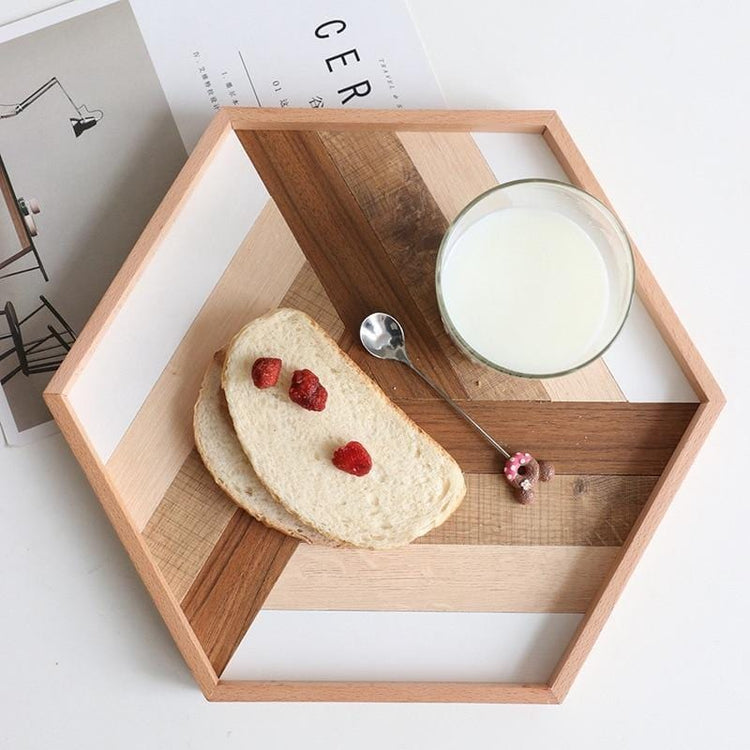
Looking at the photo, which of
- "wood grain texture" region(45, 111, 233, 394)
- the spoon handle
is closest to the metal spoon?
the spoon handle

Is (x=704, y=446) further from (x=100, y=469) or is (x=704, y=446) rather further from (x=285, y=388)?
(x=100, y=469)

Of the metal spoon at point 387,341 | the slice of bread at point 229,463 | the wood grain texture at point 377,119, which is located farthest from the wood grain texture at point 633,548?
the wood grain texture at point 377,119

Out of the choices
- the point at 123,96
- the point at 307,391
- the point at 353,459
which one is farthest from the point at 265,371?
the point at 123,96

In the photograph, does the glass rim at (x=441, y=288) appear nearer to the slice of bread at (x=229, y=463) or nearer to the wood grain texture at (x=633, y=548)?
the wood grain texture at (x=633, y=548)

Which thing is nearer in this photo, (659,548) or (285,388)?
(285,388)

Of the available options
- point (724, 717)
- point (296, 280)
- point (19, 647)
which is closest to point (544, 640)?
point (724, 717)

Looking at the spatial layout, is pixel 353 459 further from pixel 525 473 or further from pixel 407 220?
pixel 407 220

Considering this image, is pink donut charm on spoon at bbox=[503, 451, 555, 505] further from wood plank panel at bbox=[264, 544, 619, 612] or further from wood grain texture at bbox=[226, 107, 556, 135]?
wood grain texture at bbox=[226, 107, 556, 135]

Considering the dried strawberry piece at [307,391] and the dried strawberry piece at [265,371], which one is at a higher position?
the dried strawberry piece at [265,371]
